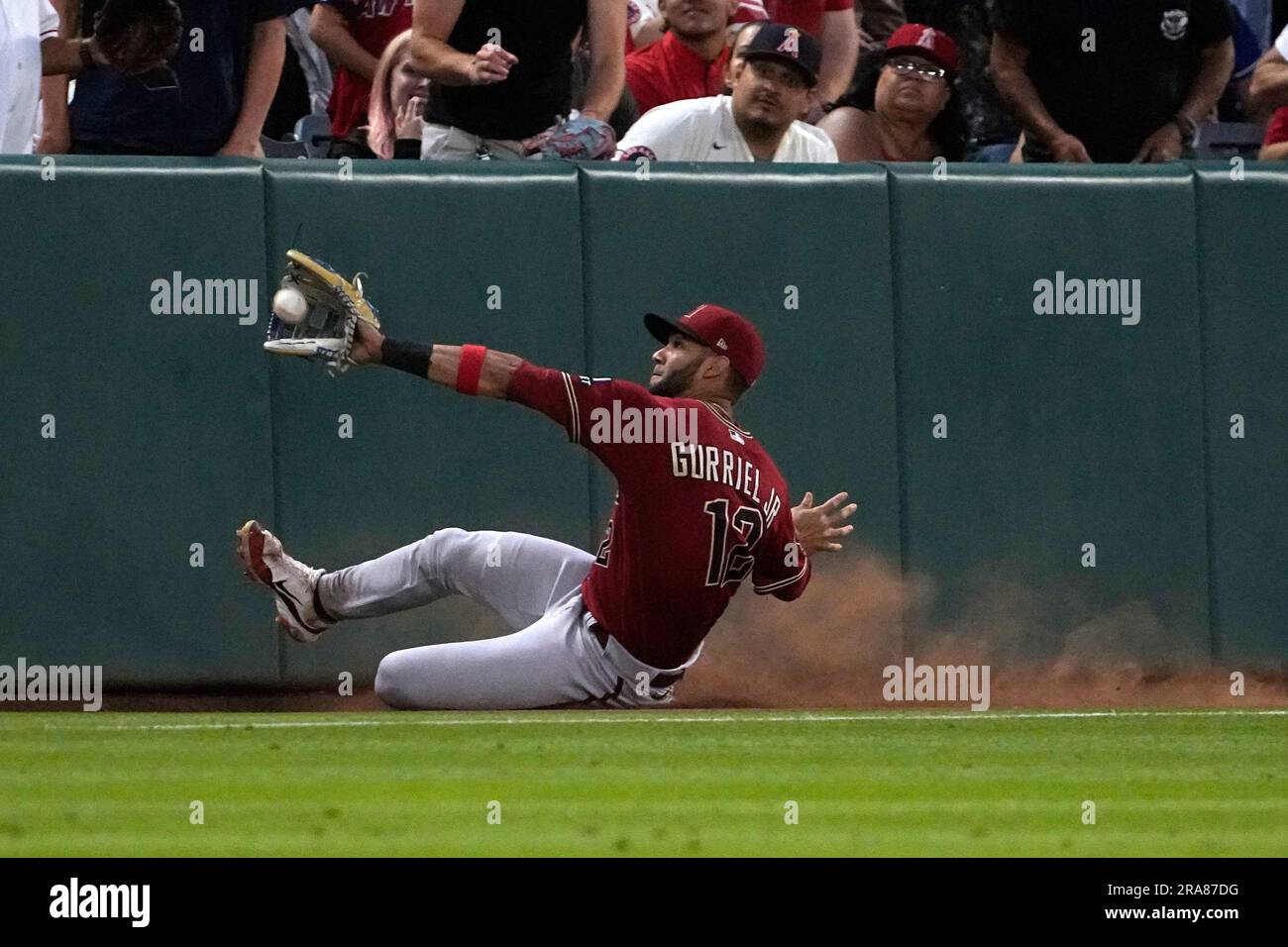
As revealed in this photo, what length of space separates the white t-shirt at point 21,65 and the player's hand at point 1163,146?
489cm

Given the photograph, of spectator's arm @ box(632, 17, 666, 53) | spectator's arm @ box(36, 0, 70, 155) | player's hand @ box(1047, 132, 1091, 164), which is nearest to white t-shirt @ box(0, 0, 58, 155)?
spectator's arm @ box(36, 0, 70, 155)

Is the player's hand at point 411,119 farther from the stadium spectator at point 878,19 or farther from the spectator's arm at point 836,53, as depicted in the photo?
the stadium spectator at point 878,19

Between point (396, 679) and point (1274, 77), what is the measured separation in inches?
187

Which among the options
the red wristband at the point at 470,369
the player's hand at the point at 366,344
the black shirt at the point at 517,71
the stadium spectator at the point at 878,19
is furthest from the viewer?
the stadium spectator at the point at 878,19

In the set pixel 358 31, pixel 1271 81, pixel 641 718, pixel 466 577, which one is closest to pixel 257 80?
pixel 358 31

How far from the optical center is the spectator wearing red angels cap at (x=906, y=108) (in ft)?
34.2

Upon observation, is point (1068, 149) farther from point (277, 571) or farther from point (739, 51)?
point (277, 571)

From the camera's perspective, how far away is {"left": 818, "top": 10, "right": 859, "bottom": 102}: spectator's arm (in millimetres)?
10898

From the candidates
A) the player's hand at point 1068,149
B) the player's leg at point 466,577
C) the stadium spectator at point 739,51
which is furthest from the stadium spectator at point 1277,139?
the player's leg at point 466,577

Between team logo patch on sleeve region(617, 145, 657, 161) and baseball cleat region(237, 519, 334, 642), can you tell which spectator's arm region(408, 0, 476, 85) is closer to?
team logo patch on sleeve region(617, 145, 657, 161)

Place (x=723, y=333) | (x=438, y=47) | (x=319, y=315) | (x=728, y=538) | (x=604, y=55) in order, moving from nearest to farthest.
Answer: (x=319, y=315)
(x=728, y=538)
(x=723, y=333)
(x=438, y=47)
(x=604, y=55)

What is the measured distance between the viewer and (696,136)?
33.1ft

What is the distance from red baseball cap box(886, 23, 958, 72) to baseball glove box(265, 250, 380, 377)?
3.36 metres

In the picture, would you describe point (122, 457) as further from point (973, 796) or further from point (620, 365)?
point (973, 796)
